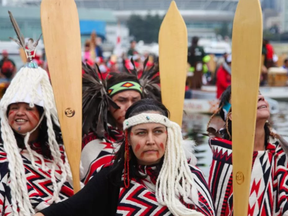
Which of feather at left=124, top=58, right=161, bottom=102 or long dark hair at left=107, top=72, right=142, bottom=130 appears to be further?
feather at left=124, top=58, right=161, bottom=102

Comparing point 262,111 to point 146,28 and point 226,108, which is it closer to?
point 226,108

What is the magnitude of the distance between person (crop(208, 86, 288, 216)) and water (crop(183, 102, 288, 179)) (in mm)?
2759

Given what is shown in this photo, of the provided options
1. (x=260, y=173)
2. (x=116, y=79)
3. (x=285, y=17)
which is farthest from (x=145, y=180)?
(x=285, y=17)

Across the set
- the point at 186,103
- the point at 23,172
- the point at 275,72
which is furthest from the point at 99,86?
the point at 275,72

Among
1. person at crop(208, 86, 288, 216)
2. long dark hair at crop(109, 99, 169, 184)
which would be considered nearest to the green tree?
person at crop(208, 86, 288, 216)

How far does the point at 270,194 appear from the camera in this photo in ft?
12.4

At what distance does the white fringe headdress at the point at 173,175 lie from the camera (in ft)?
9.57

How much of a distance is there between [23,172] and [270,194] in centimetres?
158

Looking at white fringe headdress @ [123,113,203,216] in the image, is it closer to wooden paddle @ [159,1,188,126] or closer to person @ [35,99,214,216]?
person @ [35,99,214,216]

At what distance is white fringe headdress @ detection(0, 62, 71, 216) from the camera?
360cm

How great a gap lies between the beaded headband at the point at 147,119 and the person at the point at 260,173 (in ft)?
3.10

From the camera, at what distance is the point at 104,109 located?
466cm

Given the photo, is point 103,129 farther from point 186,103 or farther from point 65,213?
point 186,103

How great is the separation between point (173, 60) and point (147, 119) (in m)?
1.47
